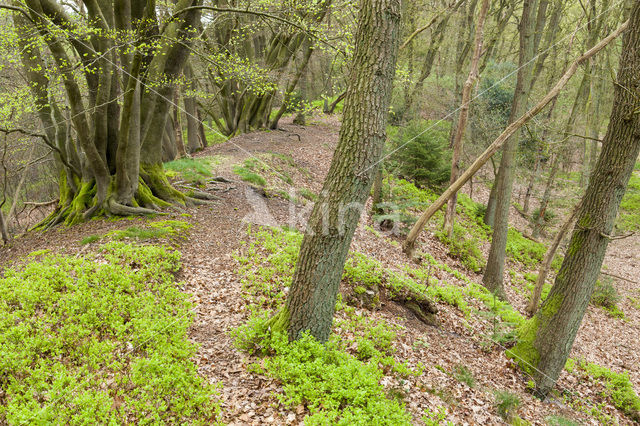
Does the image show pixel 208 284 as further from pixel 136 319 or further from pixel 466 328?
pixel 466 328

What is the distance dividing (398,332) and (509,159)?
644cm

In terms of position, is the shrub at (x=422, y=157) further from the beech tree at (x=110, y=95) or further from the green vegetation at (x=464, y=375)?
the green vegetation at (x=464, y=375)

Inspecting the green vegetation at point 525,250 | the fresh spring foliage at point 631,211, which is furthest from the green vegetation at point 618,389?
the fresh spring foliage at point 631,211

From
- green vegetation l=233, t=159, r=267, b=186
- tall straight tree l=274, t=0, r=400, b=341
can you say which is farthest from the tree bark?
tall straight tree l=274, t=0, r=400, b=341

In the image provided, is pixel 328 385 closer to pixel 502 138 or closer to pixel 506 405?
pixel 506 405

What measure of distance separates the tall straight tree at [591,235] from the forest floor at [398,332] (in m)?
0.49

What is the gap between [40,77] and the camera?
283 inches

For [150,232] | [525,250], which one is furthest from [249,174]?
[525,250]

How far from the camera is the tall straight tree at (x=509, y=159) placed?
8914mm

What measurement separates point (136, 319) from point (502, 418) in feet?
14.9

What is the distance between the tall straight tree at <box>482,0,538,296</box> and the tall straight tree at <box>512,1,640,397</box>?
11.5 ft

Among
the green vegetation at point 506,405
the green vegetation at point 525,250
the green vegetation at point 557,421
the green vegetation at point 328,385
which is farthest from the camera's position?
the green vegetation at point 525,250

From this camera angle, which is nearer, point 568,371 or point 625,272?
point 568,371

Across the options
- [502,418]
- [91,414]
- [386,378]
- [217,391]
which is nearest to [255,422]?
[217,391]
